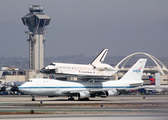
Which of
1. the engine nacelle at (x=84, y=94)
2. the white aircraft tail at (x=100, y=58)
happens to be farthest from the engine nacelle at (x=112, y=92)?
the white aircraft tail at (x=100, y=58)

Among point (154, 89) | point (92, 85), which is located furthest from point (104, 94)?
point (154, 89)

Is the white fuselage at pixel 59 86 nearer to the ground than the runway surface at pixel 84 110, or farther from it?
farther from it

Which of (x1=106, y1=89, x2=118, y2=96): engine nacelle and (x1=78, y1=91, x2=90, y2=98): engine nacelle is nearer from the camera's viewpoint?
(x1=78, y1=91, x2=90, y2=98): engine nacelle

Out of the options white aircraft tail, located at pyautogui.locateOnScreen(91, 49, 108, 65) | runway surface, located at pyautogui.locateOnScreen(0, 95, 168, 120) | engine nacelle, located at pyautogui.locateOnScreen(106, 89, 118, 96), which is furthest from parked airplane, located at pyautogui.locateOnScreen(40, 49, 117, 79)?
runway surface, located at pyautogui.locateOnScreen(0, 95, 168, 120)

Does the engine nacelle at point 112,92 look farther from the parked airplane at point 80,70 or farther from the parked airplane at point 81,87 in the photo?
the parked airplane at point 80,70

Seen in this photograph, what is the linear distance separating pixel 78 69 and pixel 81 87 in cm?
652

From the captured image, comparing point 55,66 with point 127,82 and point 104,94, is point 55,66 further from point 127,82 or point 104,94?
point 127,82

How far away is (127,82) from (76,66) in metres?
14.0

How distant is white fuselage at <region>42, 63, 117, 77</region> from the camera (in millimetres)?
74262

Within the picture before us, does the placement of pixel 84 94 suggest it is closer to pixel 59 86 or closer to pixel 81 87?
pixel 81 87

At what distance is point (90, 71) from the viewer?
265 ft

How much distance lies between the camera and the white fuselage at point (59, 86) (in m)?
68.3

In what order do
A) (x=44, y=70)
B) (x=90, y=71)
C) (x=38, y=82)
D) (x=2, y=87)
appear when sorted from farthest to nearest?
(x=2, y=87) → (x=90, y=71) → (x=44, y=70) → (x=38, y=82)

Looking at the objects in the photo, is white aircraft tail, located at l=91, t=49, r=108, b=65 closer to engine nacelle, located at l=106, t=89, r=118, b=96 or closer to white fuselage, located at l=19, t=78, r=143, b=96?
white fuselage, located at l=19, t=78, r=143, b=96
